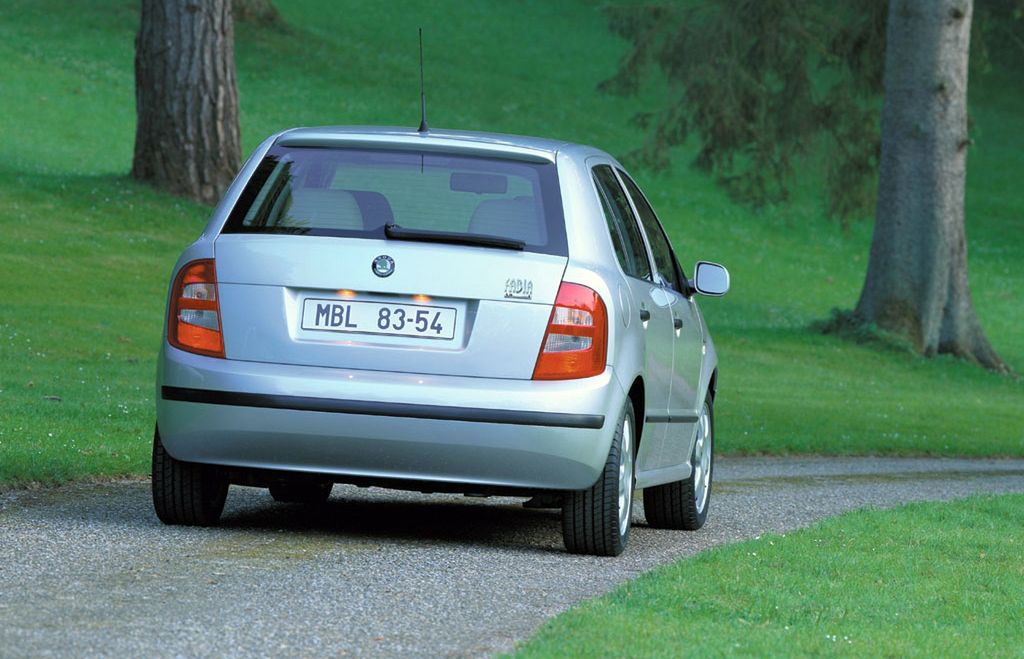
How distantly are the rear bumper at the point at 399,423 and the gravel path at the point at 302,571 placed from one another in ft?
1.21

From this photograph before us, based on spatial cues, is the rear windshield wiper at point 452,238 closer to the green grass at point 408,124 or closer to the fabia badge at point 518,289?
the fabia badge at point 518,289

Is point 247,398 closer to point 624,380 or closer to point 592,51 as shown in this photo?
point 624,380

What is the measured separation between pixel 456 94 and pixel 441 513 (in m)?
46.7

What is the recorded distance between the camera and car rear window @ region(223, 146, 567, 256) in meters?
7.75

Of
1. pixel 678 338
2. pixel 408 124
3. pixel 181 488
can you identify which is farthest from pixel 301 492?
pixel 408 124

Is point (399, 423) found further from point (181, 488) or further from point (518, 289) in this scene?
point (181, 488)

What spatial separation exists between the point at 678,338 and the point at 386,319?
2.09 m

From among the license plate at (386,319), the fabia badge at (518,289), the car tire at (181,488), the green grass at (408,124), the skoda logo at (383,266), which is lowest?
the green grass at (408,124)

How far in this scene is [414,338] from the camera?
744 cm

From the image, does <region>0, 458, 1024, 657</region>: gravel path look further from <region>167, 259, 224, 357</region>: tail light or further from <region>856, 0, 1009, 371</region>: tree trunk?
<region>856, 0, 1009, 371</region>: tree trunk

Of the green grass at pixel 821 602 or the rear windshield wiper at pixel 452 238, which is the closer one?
the green grass at pixel 821 602

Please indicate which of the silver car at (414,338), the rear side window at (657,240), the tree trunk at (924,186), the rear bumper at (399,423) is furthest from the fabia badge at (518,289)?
the tree trunk at (924,186)

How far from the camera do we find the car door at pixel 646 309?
8.22m

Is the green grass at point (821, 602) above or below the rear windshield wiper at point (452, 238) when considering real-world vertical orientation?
below
